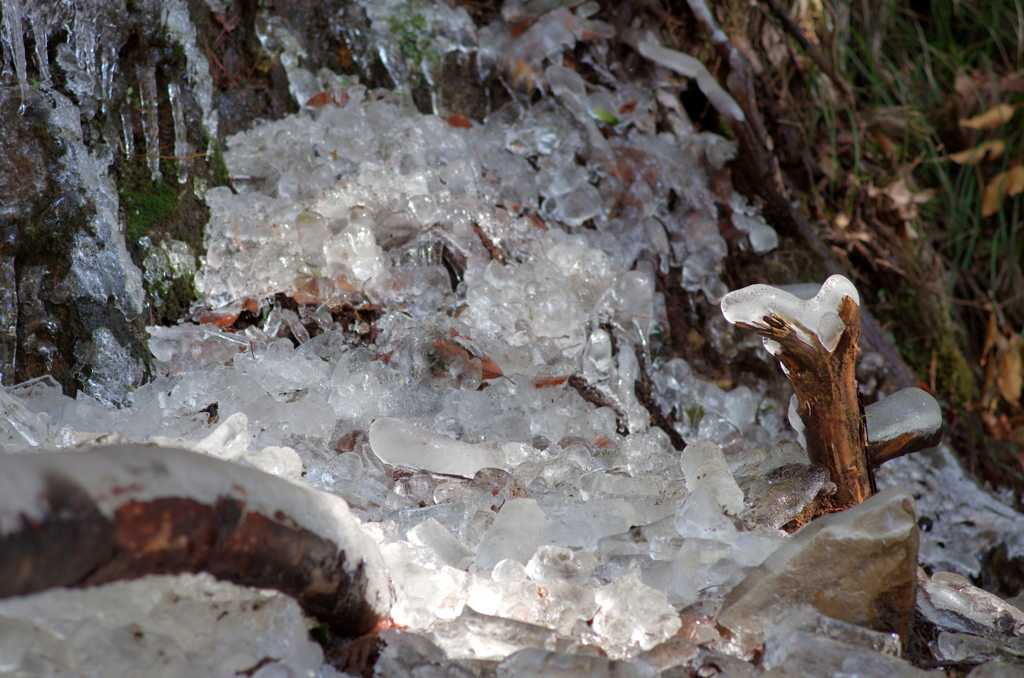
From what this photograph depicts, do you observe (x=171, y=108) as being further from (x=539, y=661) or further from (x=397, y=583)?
(x=539, y=661)

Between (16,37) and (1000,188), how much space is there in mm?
4025

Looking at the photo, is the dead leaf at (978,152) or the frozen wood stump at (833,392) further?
the dead leaf at (978,152)

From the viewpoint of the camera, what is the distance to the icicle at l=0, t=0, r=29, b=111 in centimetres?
162

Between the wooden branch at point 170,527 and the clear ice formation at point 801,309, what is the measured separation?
666 mm

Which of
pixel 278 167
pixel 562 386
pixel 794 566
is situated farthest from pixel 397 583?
pixel 278 167

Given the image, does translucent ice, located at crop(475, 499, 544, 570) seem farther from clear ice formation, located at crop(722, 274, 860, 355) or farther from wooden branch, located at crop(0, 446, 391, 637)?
clear ice formation, located at crop(722, 274, 860, 355)

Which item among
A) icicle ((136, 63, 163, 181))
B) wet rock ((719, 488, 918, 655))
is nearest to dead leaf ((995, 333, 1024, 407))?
wet rock ((719, 488, 918, 655))

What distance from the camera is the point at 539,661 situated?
31.5 inches

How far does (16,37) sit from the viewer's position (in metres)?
1.63

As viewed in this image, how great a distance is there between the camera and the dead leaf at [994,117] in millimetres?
3488

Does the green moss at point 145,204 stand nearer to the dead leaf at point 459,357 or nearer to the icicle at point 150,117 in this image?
the icicle at point 150,117

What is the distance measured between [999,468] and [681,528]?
241cm

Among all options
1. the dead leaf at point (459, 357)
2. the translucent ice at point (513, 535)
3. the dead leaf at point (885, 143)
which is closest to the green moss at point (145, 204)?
the dead leaf at point (459, 357)

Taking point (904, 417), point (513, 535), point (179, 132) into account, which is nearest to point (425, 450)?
point (513, 535)
